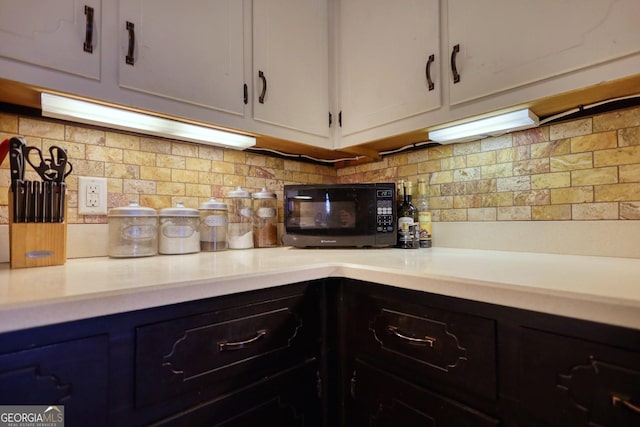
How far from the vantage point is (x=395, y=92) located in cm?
125

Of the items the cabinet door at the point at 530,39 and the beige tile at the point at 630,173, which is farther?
the beige tile at the point at 630,173

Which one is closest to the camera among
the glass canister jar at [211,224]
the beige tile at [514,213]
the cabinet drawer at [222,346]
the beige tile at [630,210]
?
the cabinet drawer at [222,346]

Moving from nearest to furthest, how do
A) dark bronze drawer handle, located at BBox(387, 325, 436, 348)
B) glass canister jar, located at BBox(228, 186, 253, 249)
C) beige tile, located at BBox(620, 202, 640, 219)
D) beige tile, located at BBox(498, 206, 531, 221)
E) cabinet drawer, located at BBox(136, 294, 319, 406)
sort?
cabinet drawer, located at BBox(136, 294, 319, 406) → dark bronze drawer handle, located at BBox(387, 325, 436, 348) → beige tile, located at BBox(620, 202, 640, 219) → beige tile, located at BBox(498, 206, 531, 221) → glass canister jar, located at BBox(228, 186, 253, 249)

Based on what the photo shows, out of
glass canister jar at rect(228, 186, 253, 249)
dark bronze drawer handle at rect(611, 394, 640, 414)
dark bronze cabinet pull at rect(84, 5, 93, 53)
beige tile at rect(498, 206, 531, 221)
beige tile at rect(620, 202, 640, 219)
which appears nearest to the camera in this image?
dark bronze drawer handle at rect(611, 394, 640, 414)

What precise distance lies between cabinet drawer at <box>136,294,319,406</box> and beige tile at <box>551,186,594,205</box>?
0.94 metres

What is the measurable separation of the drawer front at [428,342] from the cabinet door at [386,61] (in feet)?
2.45

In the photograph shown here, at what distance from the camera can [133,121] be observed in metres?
1.07

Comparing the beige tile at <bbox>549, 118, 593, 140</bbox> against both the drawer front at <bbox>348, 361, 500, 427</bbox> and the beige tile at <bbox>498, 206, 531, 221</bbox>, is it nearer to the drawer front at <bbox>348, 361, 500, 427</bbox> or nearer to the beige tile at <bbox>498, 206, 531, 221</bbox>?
the beige tile at <bbox>498, 206, 531, 221</bbox>

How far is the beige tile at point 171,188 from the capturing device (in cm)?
128

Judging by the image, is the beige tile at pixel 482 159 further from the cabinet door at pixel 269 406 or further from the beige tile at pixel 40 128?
the beige tile at pixel 40 128

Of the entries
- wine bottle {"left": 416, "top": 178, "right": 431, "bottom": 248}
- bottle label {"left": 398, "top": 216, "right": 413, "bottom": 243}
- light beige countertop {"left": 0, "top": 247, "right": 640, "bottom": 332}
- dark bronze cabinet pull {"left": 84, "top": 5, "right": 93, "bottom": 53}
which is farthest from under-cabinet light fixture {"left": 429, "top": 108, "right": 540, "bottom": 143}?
dark bronze cabinet pull {"left": 84, "top": 5, "right": 93, "bottom": 53}

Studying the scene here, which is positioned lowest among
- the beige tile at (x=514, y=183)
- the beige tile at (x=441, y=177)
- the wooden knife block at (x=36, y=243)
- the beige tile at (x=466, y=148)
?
the wooden knife block at (x=36, y=243)

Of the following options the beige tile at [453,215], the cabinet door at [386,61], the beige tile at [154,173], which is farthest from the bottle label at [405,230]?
the beige tile at [154,173]

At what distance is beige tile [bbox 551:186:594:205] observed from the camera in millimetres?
1057
